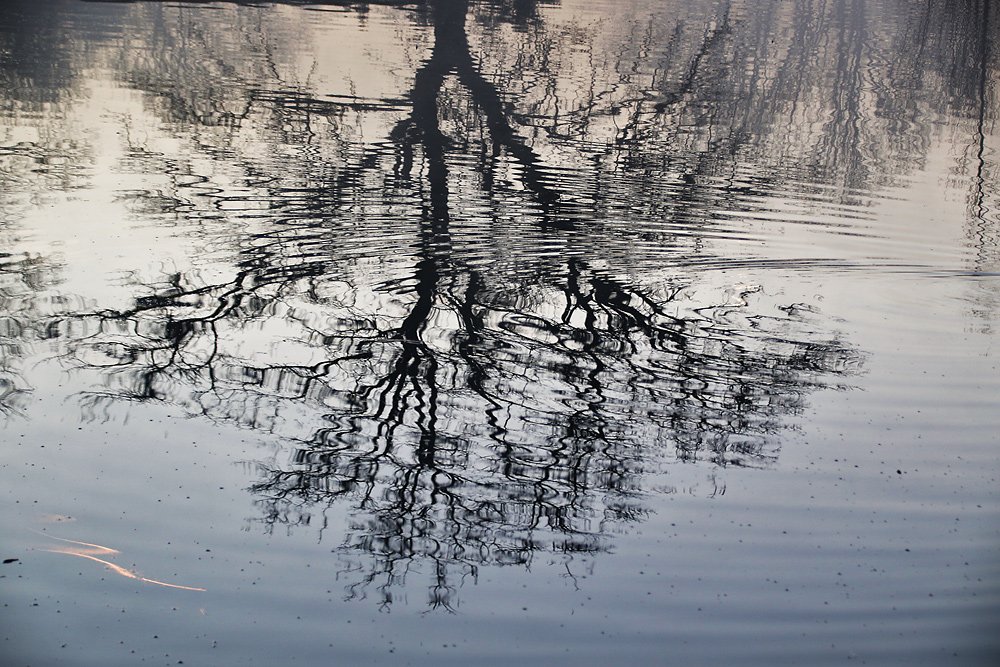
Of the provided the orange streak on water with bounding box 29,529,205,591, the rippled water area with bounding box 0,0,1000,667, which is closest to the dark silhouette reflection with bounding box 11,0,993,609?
the rippled water area with bounding box 0,0,1000,667

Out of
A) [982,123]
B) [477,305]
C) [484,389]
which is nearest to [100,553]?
[484,389]

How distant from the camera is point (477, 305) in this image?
5.56m

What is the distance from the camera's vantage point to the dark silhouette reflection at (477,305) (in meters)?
3.72

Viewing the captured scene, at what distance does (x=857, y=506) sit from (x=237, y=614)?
3013 millimetres

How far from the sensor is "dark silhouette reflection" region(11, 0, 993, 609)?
3723mm

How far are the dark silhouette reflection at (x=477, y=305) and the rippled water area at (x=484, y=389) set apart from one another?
0.10 ft

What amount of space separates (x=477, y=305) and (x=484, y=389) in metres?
1.18

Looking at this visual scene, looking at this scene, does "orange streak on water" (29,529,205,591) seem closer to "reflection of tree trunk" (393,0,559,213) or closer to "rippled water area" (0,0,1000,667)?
"rippled water area" (0,0,1000,667)

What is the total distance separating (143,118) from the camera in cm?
962

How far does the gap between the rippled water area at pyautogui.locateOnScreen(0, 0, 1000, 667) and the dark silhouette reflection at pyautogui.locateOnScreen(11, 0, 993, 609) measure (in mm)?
30

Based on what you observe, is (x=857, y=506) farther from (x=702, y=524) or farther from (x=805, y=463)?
(x=702, y=524)

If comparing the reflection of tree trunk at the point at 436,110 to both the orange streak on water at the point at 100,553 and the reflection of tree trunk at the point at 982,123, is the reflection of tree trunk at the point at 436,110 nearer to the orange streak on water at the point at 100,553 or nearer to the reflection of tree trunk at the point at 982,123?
the orange streak on water at the point at 100,553

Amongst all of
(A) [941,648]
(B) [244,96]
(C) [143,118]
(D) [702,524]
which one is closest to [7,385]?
(D) [702,524]

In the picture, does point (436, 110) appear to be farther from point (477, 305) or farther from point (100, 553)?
point (100, 553)
